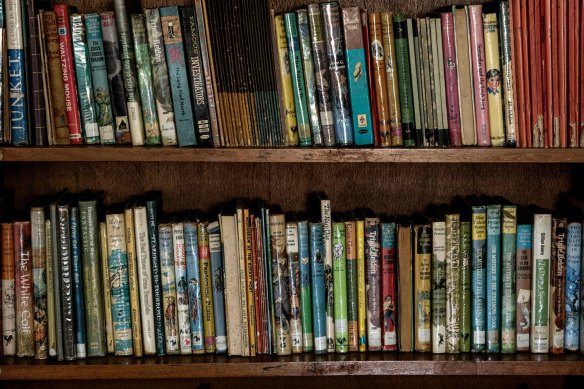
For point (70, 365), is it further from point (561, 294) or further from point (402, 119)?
point (561, 294)

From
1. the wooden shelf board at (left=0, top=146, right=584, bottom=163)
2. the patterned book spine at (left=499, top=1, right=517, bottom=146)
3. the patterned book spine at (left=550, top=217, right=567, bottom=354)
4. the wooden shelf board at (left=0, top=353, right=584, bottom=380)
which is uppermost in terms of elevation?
the patterned book spine at (left=499, top=1, right=517, bottom=146)

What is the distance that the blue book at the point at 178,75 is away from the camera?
143cm

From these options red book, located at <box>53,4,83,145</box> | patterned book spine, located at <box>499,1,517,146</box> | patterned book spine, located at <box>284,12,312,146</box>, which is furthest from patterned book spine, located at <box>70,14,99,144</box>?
patterned book spine, located at <box>499,1,517,146</box>

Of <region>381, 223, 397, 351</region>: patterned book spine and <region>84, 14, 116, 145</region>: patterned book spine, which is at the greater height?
<region>84, 14, 116, 145</region>: patterned book spine

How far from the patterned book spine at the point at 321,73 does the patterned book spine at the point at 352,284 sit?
0.17 meters

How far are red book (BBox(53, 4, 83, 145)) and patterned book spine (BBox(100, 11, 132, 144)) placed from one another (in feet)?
0.20

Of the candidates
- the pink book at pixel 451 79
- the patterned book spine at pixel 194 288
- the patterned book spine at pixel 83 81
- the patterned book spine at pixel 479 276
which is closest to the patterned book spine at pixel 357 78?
the pink book at pixel 451 79

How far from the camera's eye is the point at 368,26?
1440 mm

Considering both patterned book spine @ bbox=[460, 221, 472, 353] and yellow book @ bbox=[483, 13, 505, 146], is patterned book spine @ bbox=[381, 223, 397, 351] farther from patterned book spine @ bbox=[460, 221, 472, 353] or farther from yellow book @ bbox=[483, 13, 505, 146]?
yellow book @ bbox=[483, 13, 505, 146]

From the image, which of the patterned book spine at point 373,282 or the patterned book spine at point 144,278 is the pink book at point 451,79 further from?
the patterned book spine at point 144,278

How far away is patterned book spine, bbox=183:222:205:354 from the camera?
4.96 feet

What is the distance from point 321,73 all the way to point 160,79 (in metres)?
0.29

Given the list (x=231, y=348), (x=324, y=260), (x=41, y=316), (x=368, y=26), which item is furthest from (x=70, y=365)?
(x=368, y=26)

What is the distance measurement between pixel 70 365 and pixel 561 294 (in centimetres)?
91
